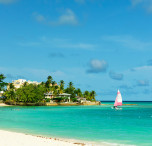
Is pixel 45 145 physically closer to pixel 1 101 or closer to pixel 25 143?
→ pixel 25 143

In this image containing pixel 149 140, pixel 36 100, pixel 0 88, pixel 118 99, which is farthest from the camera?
pixel 36 100

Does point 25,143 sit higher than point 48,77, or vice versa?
point 48,77

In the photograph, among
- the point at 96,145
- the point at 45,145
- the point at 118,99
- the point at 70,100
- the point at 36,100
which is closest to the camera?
the point at 45,145

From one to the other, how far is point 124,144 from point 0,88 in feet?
→ 393

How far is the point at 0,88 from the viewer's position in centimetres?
13788

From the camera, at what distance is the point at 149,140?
3100 cm

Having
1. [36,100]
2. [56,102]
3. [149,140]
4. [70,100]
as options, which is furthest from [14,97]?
[149,140]

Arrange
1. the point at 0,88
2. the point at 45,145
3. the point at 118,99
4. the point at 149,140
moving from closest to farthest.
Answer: the point at 45,145 → the point at 149,140 → the point at 118,99 → the point at 0,88

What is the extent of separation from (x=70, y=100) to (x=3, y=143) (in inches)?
6643

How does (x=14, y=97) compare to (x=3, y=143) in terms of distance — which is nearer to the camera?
(x=3, y=143)

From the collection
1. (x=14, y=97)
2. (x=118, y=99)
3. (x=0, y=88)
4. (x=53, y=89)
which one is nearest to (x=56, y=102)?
(x=53, y=89)

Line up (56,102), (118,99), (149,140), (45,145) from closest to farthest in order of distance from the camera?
(45,145) < (149,140) < (118,99) < (56,102)

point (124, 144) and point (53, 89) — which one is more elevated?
point (53, 89)

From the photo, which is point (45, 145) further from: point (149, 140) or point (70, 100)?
point (70, 100)
